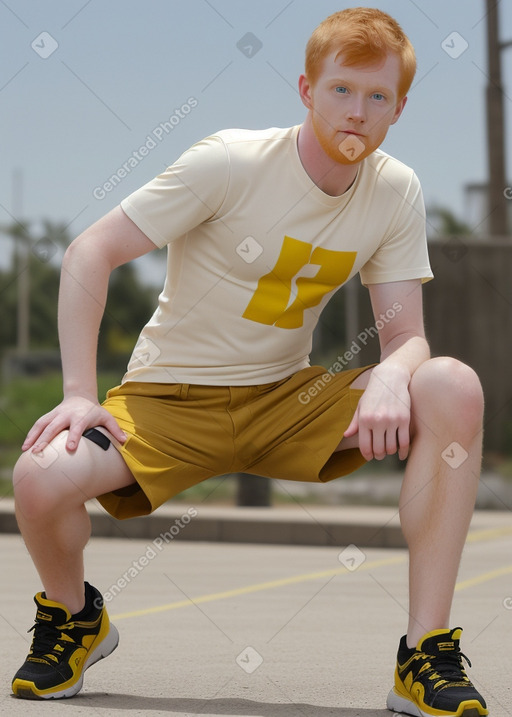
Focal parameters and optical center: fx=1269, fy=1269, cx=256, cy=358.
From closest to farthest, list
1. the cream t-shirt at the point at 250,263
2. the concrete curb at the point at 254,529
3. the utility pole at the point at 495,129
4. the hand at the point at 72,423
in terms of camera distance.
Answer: the hand at the point at 72,423 → the cream t-shirt at the point at 250,263 → the concrete curb at the point at 254,529 → the utility pole at the point at 495,129

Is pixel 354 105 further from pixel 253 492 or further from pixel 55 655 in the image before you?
pixel 253 492

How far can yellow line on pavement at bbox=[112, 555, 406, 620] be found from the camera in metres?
Result: 5.27

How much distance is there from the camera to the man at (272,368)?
301 centimetres

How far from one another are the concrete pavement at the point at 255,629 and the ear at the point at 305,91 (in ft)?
5.01

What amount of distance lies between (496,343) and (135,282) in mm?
52250

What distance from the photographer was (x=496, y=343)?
1349 cm

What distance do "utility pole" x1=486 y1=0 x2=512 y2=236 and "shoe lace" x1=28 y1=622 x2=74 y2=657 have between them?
38.1 ft

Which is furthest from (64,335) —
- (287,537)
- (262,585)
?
(287,537)

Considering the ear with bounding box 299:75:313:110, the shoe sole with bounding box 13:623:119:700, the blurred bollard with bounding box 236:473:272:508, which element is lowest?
the blurred bollard with bounding box 236:473:272:508

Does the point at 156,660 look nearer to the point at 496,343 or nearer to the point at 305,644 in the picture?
the point at 305,644

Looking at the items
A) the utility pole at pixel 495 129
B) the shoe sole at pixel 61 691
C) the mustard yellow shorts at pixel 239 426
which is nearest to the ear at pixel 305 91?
the mustard yellow shorts at pixel 239 426

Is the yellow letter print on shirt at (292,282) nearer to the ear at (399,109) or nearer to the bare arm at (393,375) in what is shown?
the bare arm at (393,375)

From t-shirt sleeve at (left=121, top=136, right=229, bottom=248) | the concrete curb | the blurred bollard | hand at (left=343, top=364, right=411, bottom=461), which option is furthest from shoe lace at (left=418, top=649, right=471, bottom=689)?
the blurred bollard

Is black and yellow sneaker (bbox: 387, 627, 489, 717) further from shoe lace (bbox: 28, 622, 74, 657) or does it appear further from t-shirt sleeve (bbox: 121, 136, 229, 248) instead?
t-shirt sleeve (bbox: 121, 136, 229, 248)
